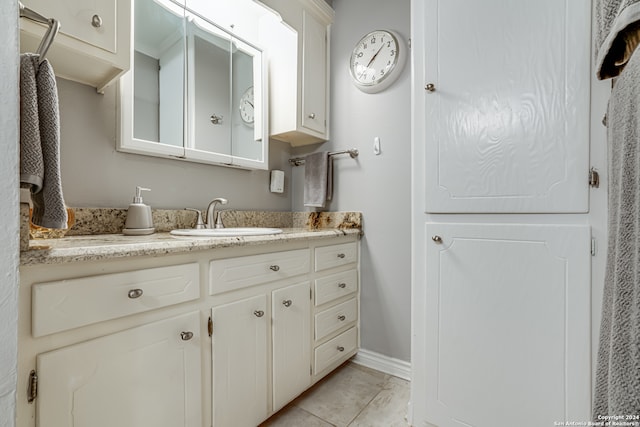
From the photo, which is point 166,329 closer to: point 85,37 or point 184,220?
point 184,220

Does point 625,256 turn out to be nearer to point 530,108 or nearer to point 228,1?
point 530,108

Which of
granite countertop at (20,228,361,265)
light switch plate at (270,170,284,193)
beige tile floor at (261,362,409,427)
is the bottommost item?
beige tile floor at (261,362,409,427)

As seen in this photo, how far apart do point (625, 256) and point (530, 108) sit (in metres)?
0.72

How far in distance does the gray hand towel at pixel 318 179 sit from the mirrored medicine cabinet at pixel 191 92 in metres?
0.30

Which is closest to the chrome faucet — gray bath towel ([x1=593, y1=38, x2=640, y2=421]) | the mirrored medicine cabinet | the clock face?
the mirrored medicine cabinet

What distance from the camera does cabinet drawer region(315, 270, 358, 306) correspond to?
4.82ft

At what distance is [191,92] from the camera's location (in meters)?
1.49

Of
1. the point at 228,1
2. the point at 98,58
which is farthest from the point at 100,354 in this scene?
the point at 228,1

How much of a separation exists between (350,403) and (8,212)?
151 cm

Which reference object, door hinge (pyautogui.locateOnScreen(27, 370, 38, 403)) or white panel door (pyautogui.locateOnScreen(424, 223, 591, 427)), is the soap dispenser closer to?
door hinge (pyautogui.locateOnScreen(27, 370, 38, 403))

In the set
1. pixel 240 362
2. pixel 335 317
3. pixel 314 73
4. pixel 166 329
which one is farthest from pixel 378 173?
pixel 166 329

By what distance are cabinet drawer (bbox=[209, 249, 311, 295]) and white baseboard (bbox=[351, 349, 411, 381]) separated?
2.62 feet

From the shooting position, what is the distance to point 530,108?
40.1 inches

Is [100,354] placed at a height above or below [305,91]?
below
